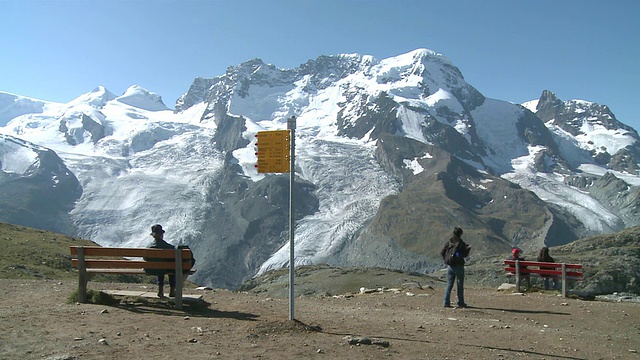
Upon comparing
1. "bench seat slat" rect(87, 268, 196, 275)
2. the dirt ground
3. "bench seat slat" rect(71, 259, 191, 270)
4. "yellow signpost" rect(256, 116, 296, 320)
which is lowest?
the dirt ground

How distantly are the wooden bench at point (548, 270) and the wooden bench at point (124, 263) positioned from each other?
15.0 metres

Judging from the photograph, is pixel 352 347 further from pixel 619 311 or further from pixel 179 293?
pixel 619 311

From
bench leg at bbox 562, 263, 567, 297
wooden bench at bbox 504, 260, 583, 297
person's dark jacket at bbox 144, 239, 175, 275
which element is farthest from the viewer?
wooden bench at bbox 504, 260, 583, 297

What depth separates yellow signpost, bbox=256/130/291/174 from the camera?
1471 centimetres

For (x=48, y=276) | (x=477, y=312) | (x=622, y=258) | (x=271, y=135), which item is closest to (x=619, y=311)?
(x=477, y=312)

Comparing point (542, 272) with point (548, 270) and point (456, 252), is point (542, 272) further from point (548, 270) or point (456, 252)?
point (456, 252)

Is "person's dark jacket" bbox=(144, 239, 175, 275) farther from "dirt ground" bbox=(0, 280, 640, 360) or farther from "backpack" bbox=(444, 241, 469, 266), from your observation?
"backpack" bbox=(444, 241, 469, 266)

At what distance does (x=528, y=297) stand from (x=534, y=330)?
6.87 meters

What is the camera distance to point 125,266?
55.2 feet

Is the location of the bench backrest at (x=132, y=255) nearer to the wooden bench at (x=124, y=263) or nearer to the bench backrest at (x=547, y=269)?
the wooden bench at (x=124, y=263)

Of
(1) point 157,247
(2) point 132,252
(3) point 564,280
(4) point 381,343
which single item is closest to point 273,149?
(2) point 132,252

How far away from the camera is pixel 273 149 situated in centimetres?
1493

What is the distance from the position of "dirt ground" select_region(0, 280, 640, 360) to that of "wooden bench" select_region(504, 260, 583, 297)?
3.43m

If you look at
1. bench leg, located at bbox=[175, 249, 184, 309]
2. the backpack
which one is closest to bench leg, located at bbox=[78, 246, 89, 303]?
bench leg, located at bbox=[175, 249, 184, 309]
